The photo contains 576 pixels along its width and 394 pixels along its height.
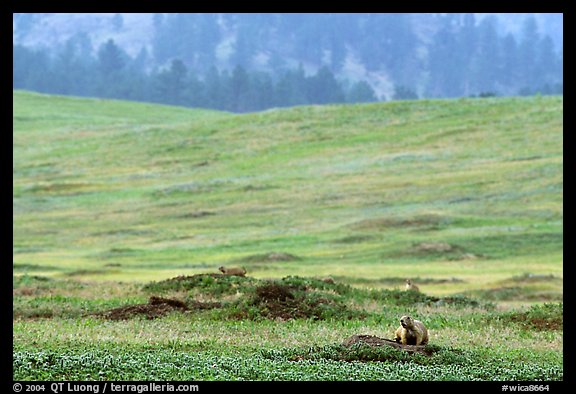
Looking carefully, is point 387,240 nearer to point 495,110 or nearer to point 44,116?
point 495,110

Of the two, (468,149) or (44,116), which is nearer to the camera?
(468,149)

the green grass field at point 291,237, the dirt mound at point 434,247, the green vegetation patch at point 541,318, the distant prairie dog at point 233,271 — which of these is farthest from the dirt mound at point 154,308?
the dirt mound at point 434,247

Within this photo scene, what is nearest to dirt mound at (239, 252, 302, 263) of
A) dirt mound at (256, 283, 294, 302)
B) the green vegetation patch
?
dirt mound at (256, 283, 294, 302)

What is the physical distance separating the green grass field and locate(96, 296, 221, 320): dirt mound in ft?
0.63

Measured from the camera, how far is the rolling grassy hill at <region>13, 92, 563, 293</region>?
2068 inches

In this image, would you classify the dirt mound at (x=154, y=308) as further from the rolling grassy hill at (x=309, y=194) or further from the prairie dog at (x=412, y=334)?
the rolling grassy hill at (x=309, y=194)

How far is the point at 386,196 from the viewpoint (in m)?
75.1

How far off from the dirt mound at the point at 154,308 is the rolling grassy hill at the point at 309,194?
16.4m

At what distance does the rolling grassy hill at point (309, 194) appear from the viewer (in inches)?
2068

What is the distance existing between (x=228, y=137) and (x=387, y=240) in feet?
176

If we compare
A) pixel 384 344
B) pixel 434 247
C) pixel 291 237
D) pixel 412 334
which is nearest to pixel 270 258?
pixel 434 247

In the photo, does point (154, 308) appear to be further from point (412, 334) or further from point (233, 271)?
point (412, 334)
